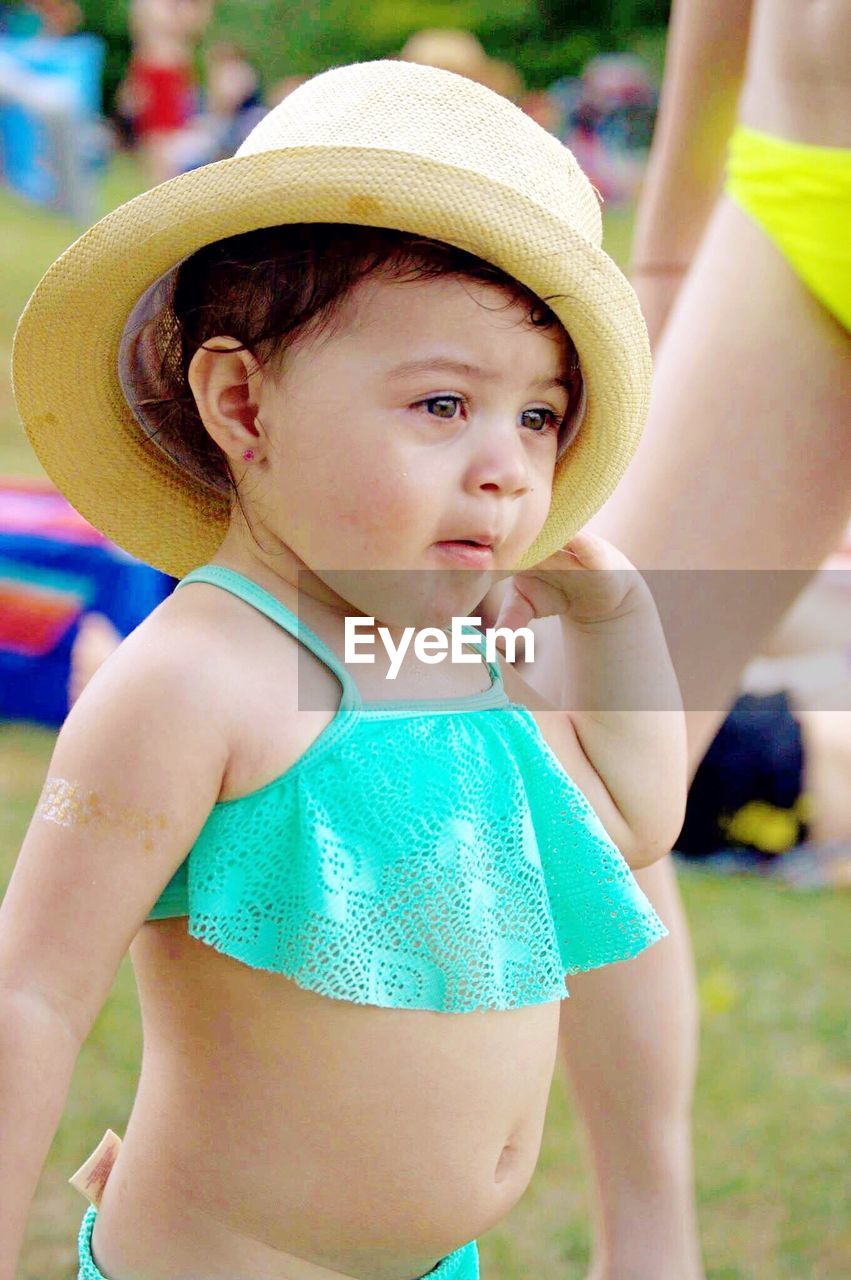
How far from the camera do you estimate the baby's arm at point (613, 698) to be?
5.60 feet

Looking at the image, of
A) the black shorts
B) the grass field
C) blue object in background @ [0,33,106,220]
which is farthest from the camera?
blue object in background @ [0,33,106,220]

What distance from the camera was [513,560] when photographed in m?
1.50

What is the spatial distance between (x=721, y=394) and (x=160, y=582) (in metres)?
2.68

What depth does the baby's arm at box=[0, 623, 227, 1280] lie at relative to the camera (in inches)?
51.1

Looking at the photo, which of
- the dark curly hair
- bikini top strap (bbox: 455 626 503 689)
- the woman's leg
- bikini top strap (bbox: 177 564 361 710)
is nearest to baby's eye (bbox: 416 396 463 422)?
the dark curly hair

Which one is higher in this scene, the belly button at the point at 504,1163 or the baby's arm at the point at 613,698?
the baby's arm at the point at 613,698

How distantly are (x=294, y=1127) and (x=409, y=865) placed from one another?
27 centimetres

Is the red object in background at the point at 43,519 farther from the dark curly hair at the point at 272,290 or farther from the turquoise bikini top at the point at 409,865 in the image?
the turquoise bikini top at the point at 409,865

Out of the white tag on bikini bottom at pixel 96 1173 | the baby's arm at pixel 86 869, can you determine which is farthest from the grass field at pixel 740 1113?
the baby's arm at pixel 86 869

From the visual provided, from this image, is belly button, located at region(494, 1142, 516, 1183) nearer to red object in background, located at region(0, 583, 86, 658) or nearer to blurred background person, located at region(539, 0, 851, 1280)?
blurred background person, located at region(539, 0, 851, 1280)

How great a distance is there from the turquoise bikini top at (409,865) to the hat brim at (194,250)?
0.60 feet

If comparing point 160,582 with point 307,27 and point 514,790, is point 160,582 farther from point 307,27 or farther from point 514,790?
point 307,27

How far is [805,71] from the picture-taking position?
2027mm

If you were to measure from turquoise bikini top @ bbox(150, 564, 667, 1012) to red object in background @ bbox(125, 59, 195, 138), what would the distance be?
19467 mm
